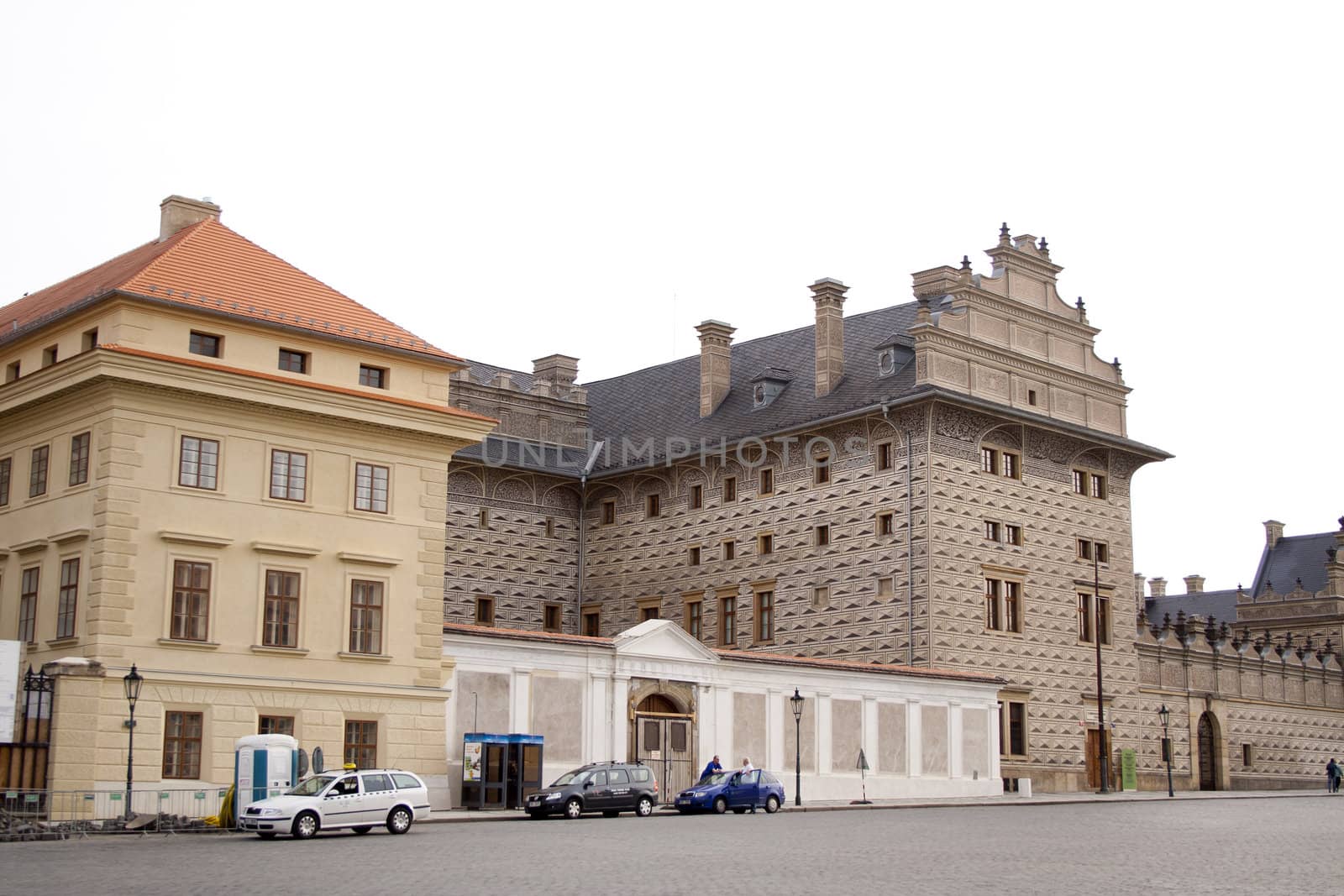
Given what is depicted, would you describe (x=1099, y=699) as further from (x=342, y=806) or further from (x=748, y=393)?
(x=342, y=806)

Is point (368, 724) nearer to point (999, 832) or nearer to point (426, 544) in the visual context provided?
point (426, 544)

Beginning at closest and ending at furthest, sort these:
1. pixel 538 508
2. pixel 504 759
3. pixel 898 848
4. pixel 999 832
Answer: pixel 898 848, pixel 999 832, pixel 504 759, pixel 538 508

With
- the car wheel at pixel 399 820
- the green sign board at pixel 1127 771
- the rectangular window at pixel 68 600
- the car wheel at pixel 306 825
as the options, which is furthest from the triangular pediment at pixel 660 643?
the green sign board at pixel 1127 771

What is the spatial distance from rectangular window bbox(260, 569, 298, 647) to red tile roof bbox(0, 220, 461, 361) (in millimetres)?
4789

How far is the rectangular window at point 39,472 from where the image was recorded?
30281 millimetres

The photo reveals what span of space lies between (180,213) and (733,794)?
55.9 ft

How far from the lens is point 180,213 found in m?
34.9

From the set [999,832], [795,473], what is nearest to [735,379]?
[795,473]

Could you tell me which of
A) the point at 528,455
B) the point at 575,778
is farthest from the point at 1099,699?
the point at 575,778

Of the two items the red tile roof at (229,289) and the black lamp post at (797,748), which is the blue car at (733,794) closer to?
the black lamp post at (797,748)

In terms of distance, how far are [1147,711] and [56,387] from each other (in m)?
34.1

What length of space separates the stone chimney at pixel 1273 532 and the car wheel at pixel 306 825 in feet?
201

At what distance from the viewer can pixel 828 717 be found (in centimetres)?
3900

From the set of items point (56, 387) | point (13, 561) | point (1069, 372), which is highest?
point (1069, 372)
